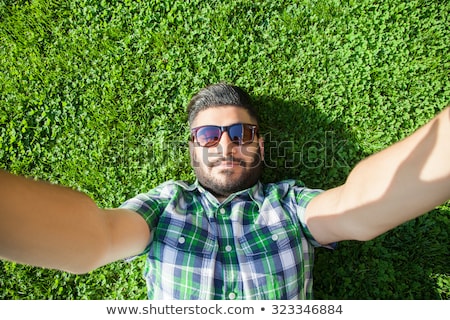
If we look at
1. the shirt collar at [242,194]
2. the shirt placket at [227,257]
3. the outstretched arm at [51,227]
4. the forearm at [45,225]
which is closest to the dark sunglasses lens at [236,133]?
the shirt collar at [242,194]

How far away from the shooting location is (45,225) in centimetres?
174

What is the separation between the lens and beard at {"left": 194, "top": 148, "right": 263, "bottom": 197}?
3.13m

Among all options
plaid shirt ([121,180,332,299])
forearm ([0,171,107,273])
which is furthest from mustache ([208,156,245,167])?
forearm ([0,171,107,273])

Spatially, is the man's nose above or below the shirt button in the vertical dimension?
above

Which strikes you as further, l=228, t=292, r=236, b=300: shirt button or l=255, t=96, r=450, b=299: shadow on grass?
l=255, t=96, r=450, b=299: shadow on grass

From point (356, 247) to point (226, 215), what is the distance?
140 cm

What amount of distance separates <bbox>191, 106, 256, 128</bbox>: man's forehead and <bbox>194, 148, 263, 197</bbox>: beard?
0.34m

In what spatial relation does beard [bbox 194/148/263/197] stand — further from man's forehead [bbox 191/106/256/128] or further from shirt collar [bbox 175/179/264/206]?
man's forehead [bbox 191/106/256/128]

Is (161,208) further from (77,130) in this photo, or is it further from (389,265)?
(389,265)

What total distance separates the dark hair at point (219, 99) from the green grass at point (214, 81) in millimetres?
396

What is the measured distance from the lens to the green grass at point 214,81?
Answer: 3543mm

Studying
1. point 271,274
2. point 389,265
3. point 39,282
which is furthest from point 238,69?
point 39,282

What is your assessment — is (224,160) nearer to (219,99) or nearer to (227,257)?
(219,99)

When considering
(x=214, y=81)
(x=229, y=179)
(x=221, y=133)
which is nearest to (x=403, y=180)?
(x=229, y=179)
